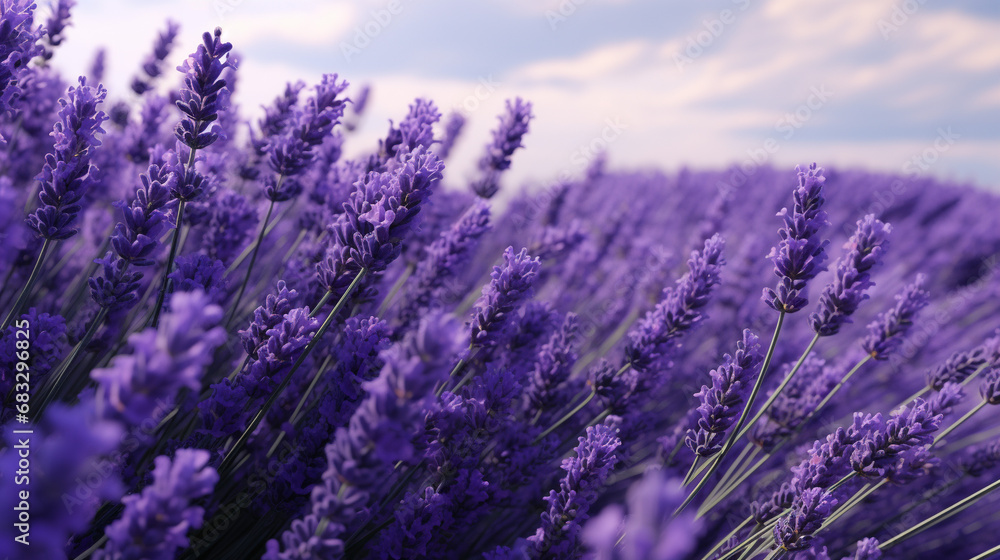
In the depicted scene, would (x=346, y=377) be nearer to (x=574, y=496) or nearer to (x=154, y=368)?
(x=574, y=496)

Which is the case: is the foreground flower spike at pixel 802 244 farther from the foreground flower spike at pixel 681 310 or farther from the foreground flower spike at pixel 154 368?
the foreground flower spike at pixel 154 368

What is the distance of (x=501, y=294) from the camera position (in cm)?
164

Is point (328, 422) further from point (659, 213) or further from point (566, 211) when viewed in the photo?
point (659, 213)

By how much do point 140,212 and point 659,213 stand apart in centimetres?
645

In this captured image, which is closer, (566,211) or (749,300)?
(749,300)

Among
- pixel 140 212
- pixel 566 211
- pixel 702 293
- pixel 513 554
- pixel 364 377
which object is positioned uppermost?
pixel 566 211

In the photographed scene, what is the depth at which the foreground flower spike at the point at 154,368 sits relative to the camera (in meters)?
0.71

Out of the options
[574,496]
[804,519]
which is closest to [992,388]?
[804,519]

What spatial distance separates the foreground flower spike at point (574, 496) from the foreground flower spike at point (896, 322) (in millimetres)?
1150

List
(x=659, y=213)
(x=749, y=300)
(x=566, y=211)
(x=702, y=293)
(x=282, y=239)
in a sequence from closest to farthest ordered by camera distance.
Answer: (x=702, y=293)
(x=282, y=239)
(x=749, y=300)
(x=566, y=211)
(x=659, y=213)

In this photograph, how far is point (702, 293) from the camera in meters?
1.84

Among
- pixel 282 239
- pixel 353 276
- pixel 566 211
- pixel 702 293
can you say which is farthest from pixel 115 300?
pixel 566 211

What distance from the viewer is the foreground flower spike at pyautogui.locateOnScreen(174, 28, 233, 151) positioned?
1.43 metres

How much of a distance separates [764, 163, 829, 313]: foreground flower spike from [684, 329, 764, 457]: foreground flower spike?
0.17 meters
